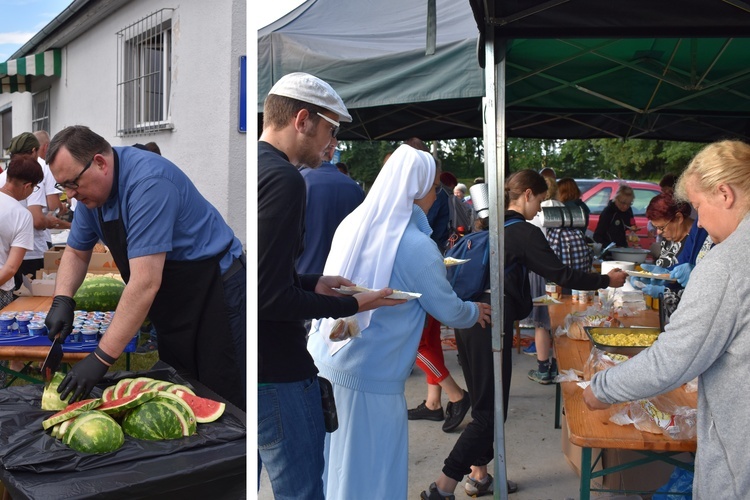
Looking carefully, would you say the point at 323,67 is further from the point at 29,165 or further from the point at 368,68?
the point at 29,165

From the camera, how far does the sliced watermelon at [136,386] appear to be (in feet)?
6.17

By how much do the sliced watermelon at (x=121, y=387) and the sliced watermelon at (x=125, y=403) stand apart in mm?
70

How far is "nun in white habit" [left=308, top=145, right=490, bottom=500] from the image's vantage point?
88.6 inches

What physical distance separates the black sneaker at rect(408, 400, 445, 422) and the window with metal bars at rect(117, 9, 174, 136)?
4.43m

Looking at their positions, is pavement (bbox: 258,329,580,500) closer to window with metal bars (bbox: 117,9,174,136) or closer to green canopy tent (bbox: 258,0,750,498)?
green canopy tent (bbox: 258,0,750,498)

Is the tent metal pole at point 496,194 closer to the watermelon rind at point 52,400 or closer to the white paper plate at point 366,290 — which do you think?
the white paper plate at point 366,290

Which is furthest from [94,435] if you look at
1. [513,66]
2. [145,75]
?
[145,75]

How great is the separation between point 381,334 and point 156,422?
33.0 inches

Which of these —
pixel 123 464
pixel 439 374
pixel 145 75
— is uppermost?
pixel 145 75

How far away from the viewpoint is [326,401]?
204cm

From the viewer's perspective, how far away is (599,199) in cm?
1123

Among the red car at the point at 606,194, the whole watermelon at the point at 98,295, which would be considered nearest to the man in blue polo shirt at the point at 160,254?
the whole watermelon at the point at 98,295

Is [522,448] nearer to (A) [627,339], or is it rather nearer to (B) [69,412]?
(A) [627,339]

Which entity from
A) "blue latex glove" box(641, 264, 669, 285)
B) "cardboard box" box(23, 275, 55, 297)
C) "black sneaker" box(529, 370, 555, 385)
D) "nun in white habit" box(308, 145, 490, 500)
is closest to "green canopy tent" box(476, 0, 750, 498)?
"nun in white habit" box(308, 145, 490, 500)
